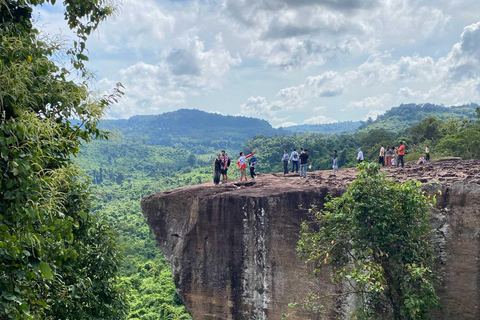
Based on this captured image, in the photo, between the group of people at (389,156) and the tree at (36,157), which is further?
the group of people at (389,156)

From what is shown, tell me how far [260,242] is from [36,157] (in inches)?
301

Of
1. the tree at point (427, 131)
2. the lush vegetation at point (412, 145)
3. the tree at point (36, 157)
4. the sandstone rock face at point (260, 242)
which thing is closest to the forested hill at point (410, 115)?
the lush vegetation at point (412, 145)

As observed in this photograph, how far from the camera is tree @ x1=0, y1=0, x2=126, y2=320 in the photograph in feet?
9.44

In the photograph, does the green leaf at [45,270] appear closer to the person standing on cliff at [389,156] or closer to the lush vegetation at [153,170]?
the lush vegetation at [153,170]

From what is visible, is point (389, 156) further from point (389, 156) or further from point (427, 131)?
point (427, 131)

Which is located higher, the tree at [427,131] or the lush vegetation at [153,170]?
the tree at [427,131]

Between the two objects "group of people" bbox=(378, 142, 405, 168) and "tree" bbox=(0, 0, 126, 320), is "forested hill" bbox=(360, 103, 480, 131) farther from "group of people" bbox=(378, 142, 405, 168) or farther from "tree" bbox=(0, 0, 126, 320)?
"tree" bbox=(0, 0, 126, 320)

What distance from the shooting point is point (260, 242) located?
9945 mm

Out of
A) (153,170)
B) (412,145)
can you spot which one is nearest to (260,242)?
(412,145)

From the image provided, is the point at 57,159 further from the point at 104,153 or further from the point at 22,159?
the point at 104,153

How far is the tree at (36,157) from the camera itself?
9.44 ft

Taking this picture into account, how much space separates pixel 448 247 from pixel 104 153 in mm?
Result: 99034

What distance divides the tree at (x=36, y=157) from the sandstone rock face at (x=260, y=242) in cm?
546

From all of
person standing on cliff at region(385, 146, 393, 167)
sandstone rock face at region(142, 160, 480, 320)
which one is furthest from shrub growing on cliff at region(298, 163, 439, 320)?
person standing on cliff at region(385, 146, 393, 167)
